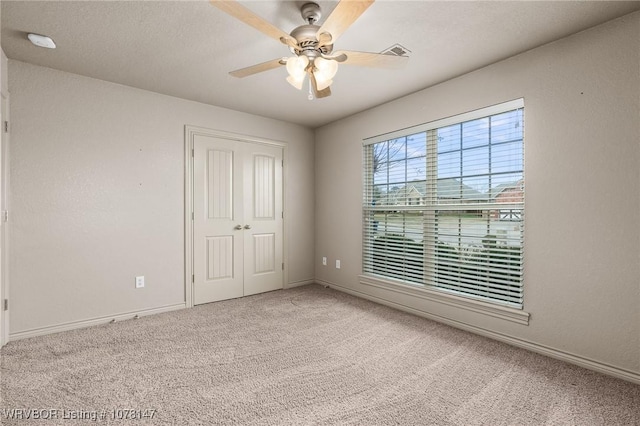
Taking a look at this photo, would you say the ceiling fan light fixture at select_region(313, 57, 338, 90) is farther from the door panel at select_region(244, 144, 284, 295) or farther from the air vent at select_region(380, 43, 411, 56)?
the door panel at select_region(244, 144, 284, 295)

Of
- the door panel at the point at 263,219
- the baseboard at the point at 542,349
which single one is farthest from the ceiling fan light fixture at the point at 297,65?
the baseboard at the point at 542,349

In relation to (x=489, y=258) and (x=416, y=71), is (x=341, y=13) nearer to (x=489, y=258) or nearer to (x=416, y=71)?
(x=416, y=71)

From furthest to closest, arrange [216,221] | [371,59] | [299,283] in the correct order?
[299,283] → [216,221] → [371,59]

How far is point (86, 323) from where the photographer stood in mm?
3098

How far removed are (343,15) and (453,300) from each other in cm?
270

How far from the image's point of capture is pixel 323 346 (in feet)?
8.82

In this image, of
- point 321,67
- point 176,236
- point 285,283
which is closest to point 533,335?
point 321,67

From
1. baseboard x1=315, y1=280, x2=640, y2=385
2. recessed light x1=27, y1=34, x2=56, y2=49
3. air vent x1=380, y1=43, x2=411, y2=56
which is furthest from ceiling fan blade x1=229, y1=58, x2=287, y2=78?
baseboard x1=315, y1=280, x2=640, y2=385

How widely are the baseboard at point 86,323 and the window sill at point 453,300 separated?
2.40 m

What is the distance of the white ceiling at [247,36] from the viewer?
6.73 feet

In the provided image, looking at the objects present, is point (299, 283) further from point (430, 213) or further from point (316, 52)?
point (316, 52)

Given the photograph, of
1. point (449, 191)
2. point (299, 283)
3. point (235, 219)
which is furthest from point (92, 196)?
point (449, 191)

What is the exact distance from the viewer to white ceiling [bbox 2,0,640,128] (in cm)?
205

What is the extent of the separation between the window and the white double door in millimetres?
1346
